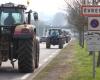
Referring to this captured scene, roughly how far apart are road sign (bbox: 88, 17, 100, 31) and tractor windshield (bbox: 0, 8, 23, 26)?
5176mm

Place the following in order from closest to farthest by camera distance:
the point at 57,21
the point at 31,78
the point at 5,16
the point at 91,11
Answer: the point at 91,11 < the point at 31,78 < the point at 5,16 < the point at 57,21

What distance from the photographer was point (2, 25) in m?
20.4

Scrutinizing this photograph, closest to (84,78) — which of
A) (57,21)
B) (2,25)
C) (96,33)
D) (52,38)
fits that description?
(96,33)

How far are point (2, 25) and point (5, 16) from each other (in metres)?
0.73

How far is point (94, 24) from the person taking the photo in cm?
1625

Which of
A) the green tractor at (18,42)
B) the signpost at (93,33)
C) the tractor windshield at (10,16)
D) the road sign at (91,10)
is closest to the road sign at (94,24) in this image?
the signpost at (93,33)

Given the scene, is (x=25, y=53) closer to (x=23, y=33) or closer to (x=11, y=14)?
(x=23, y=33)

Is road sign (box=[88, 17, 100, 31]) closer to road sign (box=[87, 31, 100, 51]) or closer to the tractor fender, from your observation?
road sign (box=[87, 31, 100, 51])

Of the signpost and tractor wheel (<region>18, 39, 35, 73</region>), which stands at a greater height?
the signpost

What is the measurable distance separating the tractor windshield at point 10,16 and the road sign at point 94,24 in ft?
17.0

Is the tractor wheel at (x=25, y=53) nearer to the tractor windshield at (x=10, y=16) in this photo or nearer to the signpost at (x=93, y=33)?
the tractor windshield at (x=10, y=16)

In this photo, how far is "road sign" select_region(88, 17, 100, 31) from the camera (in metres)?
16.2

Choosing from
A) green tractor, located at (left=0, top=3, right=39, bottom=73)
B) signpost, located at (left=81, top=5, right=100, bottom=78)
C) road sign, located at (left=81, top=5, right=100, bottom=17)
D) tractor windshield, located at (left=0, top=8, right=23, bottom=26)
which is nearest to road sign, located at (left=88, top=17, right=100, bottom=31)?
signpost, located at (left=81, top=5, right=100, bottom=78)

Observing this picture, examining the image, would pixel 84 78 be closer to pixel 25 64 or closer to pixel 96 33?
pixel 96 33
